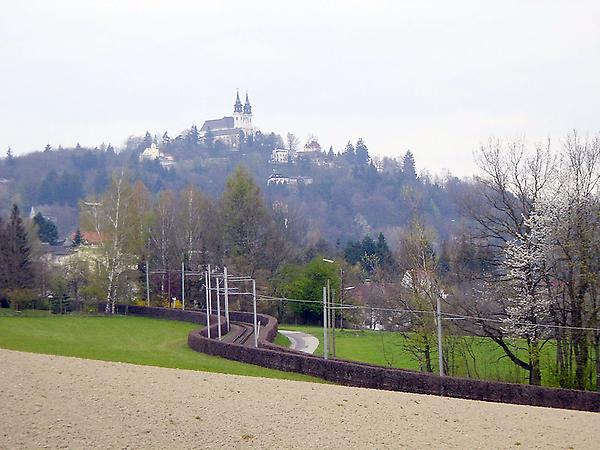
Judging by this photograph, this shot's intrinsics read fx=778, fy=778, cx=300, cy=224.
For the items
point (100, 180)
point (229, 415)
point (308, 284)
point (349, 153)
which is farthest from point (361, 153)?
point (229, 415)

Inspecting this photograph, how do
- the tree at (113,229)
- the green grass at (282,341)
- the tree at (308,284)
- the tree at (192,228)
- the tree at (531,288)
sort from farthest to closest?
the tree at (192,228), the tree at (308,284), the tree at (113,229), the green grass at (282,341), the tree at (531,288)

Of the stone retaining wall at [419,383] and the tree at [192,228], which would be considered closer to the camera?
the stone retaining wall at [419,383]

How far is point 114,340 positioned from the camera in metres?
43.5

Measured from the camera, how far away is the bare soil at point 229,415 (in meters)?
12.0

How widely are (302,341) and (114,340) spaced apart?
1316 cm

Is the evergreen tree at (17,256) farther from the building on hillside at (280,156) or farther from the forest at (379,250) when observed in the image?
the building on hillside at (280,156)

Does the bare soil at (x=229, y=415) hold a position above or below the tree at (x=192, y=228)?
below

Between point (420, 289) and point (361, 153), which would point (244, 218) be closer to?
point (420, 289)

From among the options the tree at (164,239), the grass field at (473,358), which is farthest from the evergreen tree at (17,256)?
the grass field at (473,358)

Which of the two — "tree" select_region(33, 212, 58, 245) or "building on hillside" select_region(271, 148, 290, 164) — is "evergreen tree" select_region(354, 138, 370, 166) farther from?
"tree" select_region(33, 212, 58, 245)

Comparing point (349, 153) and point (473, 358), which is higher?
point (349, 153)

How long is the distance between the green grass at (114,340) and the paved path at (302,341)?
686 cm

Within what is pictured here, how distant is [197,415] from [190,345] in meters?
25.5

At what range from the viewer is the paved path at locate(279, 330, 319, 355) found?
4609cm
